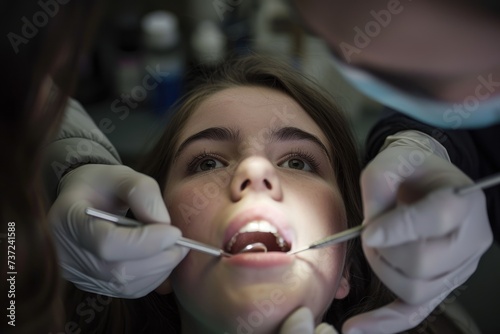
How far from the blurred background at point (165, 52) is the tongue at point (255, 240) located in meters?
0.60

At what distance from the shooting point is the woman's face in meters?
0.84

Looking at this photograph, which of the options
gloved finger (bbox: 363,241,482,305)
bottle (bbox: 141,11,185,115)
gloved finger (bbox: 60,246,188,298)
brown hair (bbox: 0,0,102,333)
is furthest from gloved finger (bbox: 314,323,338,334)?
bottle (bbox: 141,11,185,115)

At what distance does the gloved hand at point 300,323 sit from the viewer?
811 mm

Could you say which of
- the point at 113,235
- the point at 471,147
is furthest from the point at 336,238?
the point at 471,147

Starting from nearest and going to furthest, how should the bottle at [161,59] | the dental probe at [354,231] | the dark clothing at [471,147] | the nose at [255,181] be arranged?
the dental probe at [354,231] → the nose at [255,181] → the dark clothing at [471,147] → the bottle at [161,59]

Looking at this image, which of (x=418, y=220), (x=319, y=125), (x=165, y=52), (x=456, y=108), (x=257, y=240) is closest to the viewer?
(x=418, y=220)

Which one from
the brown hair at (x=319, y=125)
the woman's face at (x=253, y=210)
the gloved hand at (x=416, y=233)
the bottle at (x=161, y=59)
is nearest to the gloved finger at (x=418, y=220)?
the gloved hand at (x=416, y=233)

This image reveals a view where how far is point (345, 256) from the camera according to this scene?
0.98 m

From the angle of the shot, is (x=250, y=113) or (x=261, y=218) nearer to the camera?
(x=261, y=218)

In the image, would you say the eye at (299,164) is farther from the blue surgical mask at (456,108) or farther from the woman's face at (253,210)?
the blue surgical mask at (456,108)

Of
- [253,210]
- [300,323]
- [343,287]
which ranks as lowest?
[343,287]

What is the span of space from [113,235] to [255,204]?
8.9 inches

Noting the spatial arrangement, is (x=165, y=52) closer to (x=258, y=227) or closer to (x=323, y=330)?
(x=258, y=227)

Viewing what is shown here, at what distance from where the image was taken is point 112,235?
855 mm
